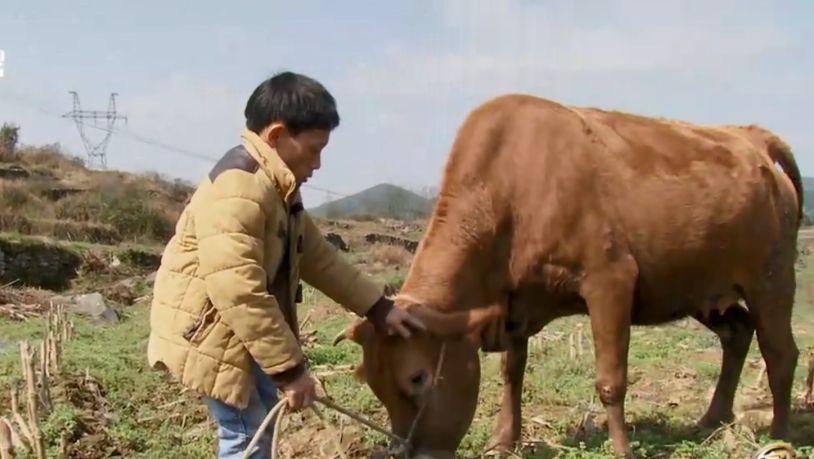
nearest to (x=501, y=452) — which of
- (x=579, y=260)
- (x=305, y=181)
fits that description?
(x=579, y=260)

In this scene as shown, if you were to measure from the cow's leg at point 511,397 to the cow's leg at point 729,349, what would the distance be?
142 centimetres

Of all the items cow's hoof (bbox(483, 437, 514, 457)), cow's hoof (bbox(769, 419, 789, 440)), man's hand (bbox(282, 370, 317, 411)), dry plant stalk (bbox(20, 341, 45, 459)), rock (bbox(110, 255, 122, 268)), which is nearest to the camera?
man's hand (bbox(282, 370, 317, 411))

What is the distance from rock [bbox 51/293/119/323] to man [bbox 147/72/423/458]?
45.4 feet

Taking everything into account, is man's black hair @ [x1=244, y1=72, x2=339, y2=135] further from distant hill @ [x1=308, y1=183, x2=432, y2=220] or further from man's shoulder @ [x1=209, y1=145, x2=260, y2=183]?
distant hill @ [x1=308, y1=183, x2=432, y2=220]

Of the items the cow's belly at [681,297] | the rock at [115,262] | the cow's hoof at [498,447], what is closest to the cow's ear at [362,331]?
the cow's hoof at [498,447]

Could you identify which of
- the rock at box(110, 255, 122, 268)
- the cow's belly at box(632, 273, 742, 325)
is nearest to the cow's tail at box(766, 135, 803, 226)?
the cow's belly at box(632, 273, 742, 325)

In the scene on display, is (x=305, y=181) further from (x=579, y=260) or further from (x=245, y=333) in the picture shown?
(x=579, y=260)

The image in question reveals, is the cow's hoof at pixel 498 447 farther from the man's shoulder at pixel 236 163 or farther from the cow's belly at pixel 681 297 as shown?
the man's shoulder at pixel 236 163

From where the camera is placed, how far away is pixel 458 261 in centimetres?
549

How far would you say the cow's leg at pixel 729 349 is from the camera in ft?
23.0

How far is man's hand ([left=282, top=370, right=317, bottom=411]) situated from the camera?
12.3 feet

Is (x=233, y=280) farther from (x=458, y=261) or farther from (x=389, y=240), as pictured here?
(x=389, y=240)

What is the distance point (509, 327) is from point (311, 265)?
182 cm

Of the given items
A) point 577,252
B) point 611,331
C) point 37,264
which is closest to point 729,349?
point 611,331
